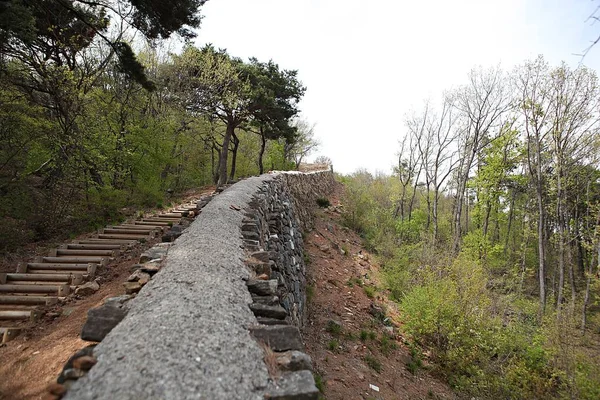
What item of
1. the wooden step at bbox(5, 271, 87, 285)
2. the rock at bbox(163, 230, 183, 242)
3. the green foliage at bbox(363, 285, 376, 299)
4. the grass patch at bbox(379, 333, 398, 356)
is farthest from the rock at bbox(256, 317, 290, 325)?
the green foliage at bbox(363, 285, 376, 299)

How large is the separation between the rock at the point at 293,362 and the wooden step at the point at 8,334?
134 inches

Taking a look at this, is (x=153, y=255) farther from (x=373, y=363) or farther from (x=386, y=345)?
(x=386, y=345)

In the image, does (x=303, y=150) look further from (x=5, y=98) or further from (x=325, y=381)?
(x=325, y=381)

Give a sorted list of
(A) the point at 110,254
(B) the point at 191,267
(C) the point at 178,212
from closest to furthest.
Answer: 1. (B) the point at 191,267
2. (A) the point at 110,254
3. (C) the point at 178,212

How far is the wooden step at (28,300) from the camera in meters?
4.12

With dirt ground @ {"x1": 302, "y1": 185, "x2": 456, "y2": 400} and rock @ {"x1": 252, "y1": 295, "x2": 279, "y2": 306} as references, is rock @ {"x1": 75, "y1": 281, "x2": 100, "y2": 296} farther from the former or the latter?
dirt ground @ {"x1": 302, "y1": 185, "x2": 456, "y2": 400}

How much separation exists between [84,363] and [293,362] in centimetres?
127

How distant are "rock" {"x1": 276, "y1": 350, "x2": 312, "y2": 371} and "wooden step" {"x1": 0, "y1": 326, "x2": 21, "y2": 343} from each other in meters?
3.40

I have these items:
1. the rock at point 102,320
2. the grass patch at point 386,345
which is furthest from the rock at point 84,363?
the grass patch at point 386,345

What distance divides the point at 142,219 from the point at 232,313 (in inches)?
264

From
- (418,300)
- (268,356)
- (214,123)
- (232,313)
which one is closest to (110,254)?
(232,313)

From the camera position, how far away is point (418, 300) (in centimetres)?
771

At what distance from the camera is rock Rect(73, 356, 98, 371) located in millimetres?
1735

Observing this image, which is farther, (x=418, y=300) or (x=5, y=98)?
(x=418, y=300)
